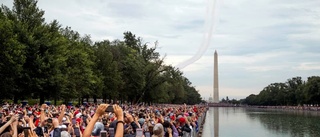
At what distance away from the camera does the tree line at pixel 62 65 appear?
129 feet

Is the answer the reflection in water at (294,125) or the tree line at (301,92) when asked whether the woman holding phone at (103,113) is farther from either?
the tree line at (301,92)

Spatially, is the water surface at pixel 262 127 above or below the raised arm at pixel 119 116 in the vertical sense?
below

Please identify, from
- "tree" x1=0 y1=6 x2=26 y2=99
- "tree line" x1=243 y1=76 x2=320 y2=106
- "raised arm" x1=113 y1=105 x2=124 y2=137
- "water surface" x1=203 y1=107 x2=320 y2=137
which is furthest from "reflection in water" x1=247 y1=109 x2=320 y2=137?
"tree line" x1=243 y1=76 x2=320 y2=106

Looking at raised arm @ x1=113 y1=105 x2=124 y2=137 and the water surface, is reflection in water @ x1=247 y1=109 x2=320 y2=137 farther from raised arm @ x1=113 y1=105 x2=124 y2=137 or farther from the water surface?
raised arm @ x1=113 y1=105 x2=124 y2=137

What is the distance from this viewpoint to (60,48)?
48250 millimetres

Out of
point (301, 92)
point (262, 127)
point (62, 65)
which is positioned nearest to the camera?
point (62, 65)

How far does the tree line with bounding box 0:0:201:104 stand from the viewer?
129 ft

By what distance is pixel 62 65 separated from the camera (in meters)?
48.3

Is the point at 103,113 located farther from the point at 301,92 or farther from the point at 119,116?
the point at 301,92

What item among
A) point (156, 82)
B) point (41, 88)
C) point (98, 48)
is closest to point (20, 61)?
point (41, 88)

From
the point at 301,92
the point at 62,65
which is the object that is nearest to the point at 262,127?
the point at 62,65

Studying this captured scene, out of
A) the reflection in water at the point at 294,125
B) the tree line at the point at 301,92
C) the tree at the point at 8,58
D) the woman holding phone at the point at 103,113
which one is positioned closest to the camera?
the woman holding phone at the point at 103,113

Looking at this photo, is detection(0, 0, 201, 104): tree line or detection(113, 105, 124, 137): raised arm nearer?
detection(113, 105, 124, 137): raised arm

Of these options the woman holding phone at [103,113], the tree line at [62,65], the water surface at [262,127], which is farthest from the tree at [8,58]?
the woman holding phone at [103,113]
